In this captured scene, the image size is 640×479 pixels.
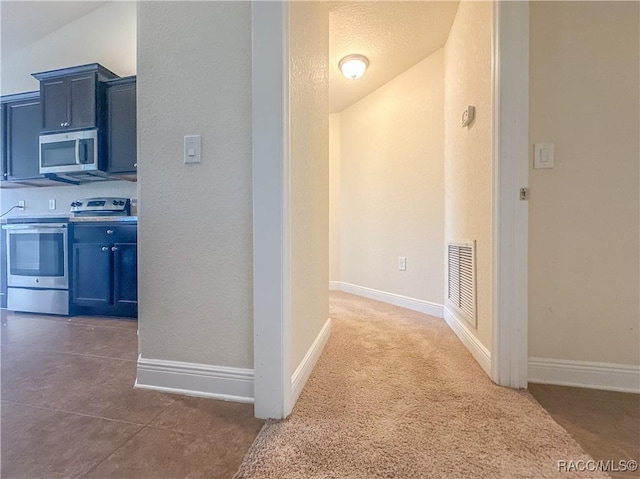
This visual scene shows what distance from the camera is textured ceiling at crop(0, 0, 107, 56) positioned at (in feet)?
9.15

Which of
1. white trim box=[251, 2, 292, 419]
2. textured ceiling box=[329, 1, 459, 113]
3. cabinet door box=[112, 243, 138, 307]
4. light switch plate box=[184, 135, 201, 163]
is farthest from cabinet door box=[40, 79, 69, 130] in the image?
white trim box=[251, 2, 292, 419]

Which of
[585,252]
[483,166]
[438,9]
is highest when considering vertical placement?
[438,9]

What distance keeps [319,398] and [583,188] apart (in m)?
1.54

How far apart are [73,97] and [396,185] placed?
122 inches

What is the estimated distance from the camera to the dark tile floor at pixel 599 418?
0.91 meters

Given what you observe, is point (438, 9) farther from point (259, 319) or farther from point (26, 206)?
point (26, 206)

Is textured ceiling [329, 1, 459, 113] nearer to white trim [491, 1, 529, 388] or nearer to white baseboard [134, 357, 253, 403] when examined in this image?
white trim [491, 1, 529, 388]

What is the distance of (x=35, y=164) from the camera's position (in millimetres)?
2797

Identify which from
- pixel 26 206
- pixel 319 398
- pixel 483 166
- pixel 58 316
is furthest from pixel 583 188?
pixel 26 206

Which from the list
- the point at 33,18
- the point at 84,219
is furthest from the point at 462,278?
the point at 33,18

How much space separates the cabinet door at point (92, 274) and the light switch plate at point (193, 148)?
5.79 ft

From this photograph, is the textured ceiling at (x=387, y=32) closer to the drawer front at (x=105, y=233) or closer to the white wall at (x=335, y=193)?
the white wall at (x=335, y=193)

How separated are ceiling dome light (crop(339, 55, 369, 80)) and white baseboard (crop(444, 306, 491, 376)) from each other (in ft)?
6.99

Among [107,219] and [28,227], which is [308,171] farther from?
[28,227]
